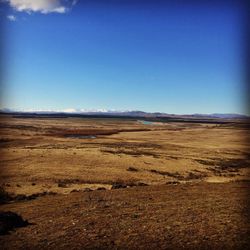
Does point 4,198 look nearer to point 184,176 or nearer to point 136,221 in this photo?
point 136,221

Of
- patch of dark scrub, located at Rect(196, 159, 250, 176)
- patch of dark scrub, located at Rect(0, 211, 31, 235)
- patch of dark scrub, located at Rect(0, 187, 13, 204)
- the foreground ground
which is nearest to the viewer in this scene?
the foreground ground

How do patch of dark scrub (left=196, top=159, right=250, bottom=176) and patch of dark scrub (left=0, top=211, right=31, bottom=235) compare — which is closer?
patch of dark scrub (left=0, top=211, right=31, bottom=235)

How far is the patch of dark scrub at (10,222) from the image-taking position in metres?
11.1

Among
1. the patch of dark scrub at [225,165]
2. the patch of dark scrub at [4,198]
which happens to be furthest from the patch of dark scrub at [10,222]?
the patch of dark scrub at [225,165]

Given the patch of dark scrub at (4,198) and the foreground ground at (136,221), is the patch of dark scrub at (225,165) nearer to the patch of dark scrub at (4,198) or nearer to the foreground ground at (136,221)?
the foreground ground at (136,221)

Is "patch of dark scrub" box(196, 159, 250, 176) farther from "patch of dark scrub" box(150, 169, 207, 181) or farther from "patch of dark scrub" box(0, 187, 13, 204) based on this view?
"patch of dark scrub" box(0, 187, 13, 204)

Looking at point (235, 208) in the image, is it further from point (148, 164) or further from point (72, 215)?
point (148, 164)

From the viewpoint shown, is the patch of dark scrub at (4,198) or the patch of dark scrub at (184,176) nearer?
the patch of dark scrub at (4,198)

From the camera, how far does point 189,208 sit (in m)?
13.3

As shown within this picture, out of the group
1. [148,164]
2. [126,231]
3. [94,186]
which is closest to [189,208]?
[126,231]

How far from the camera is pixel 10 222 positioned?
11.5 metres

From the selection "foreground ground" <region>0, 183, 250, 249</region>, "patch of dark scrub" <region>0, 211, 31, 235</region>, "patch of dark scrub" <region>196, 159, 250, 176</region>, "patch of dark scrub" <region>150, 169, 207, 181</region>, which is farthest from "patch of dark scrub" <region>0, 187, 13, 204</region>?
"patch of dark scrub" <region>196, 159, 250, 176</region>

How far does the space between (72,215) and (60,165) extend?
15.9 metres

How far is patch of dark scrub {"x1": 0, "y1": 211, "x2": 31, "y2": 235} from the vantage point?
1112cm
